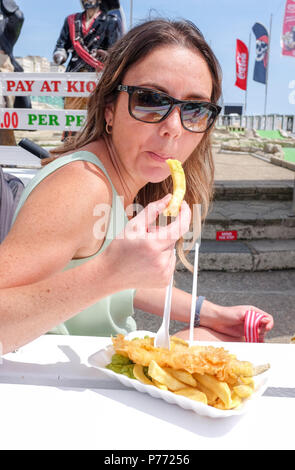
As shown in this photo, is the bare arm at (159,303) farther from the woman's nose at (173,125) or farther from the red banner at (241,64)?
the red banner at (241,64)

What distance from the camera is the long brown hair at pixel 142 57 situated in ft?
4.50

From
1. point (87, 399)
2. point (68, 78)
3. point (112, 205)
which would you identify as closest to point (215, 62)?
point (112, 205)

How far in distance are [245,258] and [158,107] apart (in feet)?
11.9

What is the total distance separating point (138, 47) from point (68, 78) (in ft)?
15.7

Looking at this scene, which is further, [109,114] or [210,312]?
[210,312]

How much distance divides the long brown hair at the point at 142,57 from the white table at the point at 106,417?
861 mm

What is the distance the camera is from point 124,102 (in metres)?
1.39

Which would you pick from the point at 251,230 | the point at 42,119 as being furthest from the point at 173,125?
the point at 42,119

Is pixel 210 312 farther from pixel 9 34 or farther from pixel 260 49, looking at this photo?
pixel 260 49

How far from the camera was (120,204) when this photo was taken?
4.61ft

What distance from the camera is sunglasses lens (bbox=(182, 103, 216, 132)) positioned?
133 centimetres

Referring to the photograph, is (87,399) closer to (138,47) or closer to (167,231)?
(167,231)

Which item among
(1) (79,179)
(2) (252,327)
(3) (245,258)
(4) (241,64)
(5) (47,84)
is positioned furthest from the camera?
(4) (241,64)

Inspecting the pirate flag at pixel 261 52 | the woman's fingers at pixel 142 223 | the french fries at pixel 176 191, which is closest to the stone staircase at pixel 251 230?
the french fries at pixel 176 191
